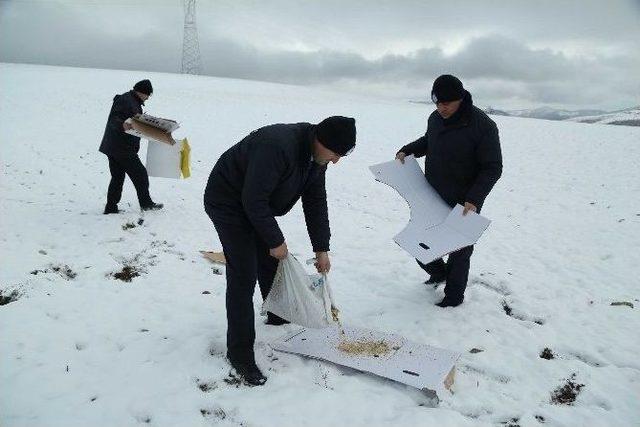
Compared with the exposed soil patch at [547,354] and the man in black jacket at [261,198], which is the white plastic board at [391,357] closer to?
the man in black jacket at [261,198]

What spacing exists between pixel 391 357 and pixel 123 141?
4.93m

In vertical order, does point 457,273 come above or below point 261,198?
below

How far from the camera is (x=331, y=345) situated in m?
3.77

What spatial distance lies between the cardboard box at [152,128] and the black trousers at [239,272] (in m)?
3.34

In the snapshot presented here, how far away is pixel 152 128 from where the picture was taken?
20.6 feet

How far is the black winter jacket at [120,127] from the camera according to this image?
250 inches

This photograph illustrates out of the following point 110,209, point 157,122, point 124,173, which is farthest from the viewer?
point 110,209

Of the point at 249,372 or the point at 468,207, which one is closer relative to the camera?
the point at 249,372

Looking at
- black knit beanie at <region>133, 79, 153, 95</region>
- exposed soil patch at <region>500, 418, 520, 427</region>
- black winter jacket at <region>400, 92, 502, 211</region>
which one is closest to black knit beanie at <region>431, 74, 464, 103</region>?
black winter jacket at <region>400, 92, 502, 211</region>

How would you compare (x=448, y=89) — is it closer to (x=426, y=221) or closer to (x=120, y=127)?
(x=426, y=221)

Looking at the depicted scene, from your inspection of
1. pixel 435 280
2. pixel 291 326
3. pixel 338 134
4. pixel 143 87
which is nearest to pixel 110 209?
pixel 143 87

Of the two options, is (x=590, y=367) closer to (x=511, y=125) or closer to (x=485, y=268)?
(x=485, y=268)

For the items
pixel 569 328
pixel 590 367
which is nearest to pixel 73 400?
pixel 590 367

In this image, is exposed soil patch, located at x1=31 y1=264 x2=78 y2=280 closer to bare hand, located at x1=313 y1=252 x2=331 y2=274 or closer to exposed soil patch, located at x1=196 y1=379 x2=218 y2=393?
exposed soil patch, located at x1=196 y1=379 x2=218 y2=393
